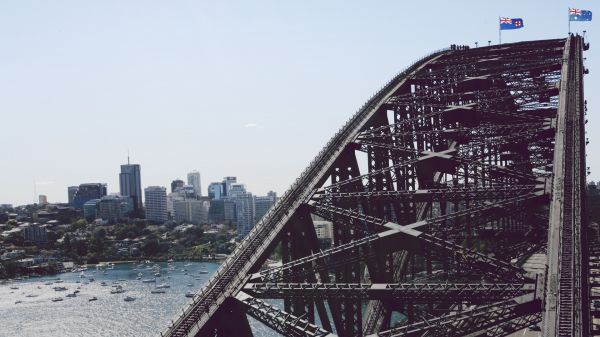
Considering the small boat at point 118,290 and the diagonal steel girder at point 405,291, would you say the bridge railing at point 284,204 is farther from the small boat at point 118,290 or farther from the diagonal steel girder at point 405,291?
the small boat at point 118,290

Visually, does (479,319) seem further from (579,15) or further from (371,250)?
(579,15)

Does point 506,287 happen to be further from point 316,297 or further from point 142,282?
point 142,282

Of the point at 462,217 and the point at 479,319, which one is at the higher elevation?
the point at 462,217

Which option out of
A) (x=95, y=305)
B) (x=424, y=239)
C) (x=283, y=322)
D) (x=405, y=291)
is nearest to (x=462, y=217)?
(x=424, y=239)

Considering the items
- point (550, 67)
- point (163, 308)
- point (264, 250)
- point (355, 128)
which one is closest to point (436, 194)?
point (264, 250)

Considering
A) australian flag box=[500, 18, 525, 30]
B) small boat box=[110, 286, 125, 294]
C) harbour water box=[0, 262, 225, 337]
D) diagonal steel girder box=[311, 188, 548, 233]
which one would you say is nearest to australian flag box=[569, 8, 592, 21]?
australian flag box=[500, 18, 525, 30]

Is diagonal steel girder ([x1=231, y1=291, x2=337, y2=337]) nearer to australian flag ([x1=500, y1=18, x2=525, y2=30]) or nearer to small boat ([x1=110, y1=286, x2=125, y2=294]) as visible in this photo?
australian flag ([x1=500, y1=18, x2=525, y2=30])
